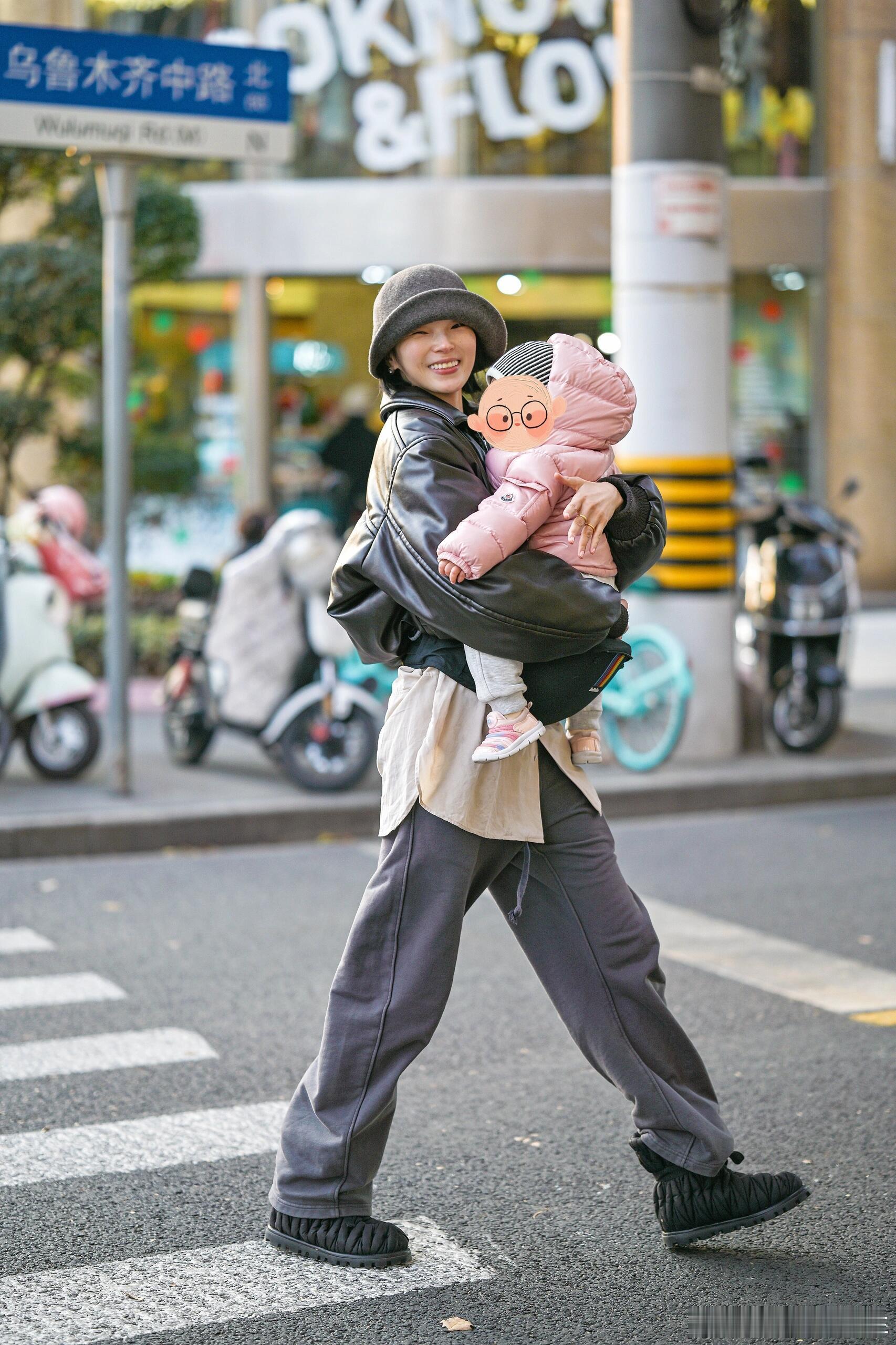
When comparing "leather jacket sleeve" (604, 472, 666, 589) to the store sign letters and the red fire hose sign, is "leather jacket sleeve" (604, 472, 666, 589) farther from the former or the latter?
the store sign letters

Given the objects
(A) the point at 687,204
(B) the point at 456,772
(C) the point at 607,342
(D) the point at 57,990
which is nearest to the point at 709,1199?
(B) the point at 456,772

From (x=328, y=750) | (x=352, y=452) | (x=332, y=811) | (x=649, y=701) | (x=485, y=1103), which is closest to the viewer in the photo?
(x=485, y=1103)

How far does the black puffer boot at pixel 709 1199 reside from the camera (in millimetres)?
3383

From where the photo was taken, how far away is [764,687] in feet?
32.8

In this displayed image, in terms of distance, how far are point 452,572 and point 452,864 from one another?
0.58 meters

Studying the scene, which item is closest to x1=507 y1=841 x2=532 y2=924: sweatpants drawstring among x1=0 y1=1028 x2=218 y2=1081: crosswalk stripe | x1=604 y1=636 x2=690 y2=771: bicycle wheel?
x1=0 y1=1028 x2=218 y2=1081: crosswalk stripe

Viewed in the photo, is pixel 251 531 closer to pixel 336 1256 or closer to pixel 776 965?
pixel 776 965

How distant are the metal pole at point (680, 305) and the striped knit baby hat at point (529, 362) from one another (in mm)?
6022

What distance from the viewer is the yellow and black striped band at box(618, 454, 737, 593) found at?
9.41 meters

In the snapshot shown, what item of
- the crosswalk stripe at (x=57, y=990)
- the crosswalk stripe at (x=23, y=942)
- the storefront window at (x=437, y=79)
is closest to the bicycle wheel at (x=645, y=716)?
the crosswalk stripe at (x=23, y=942)

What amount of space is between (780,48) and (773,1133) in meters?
17.1

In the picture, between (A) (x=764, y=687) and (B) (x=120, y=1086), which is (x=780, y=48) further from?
(B) (x=120, y=1086)

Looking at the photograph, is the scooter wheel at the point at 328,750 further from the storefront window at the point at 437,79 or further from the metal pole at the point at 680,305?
the storefront window at the point at 437,79

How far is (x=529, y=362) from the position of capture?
320 cm
